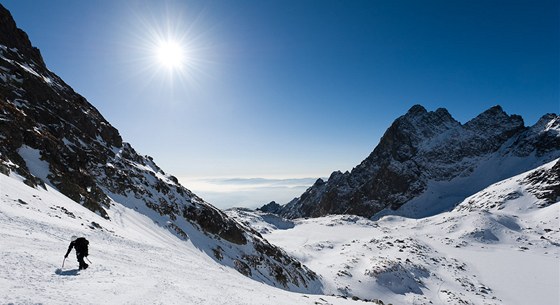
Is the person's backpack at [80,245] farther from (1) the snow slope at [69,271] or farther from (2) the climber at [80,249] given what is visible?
(1) the snow slope at [69,271]

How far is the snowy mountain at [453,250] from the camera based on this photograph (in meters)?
53.9

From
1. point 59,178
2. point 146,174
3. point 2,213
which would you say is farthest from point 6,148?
point 146,174

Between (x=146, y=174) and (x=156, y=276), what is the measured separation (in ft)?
144

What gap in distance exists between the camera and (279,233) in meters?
100

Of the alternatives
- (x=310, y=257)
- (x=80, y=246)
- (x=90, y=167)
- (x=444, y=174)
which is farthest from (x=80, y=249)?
(x=444, y=174)

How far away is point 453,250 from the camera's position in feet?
272

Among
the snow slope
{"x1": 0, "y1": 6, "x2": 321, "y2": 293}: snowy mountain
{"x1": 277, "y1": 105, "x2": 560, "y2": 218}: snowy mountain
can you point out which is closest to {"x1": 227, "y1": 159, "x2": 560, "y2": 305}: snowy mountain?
{"x1": 0, "y1": 6, "x2": 321, "y2": 293}: snowy mountain

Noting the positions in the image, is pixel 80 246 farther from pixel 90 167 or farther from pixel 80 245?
pixel 90 167

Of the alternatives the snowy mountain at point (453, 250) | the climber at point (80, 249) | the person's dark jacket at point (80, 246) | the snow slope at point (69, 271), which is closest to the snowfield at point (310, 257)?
the snow slope at point (69, 271)

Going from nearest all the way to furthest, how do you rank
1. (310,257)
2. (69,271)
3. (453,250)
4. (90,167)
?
(69,271) < (90,167) < (310,257) < (453,250)

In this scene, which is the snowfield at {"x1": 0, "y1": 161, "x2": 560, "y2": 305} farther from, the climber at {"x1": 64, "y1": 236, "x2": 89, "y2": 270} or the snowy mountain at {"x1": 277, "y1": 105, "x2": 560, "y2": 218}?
the snowy mountain at {"x1": 277, "y1": 105, "x2": 560, "y2": 218}

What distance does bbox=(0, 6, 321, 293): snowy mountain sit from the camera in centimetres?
3453

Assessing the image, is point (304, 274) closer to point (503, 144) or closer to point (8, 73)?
point (8, 73)

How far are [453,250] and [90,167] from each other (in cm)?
8936
